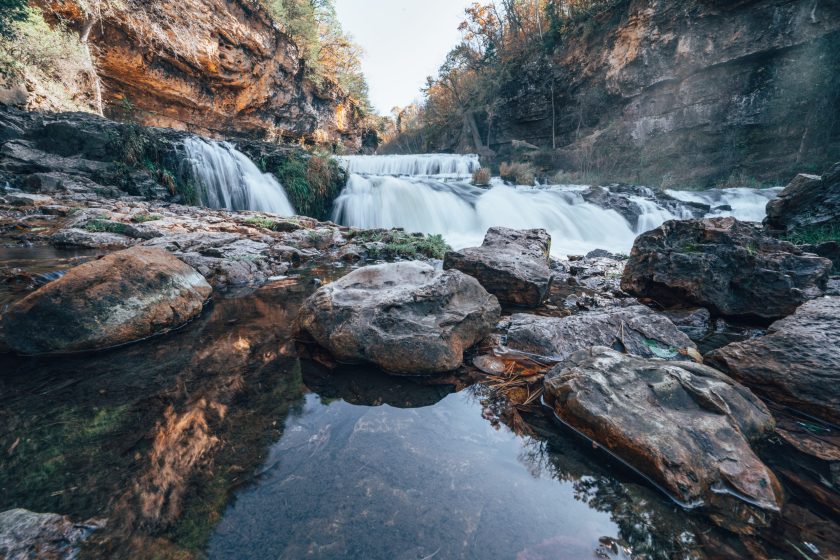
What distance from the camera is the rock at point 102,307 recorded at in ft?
7.11

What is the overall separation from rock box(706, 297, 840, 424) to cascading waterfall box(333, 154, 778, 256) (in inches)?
307

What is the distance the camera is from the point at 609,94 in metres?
19.9

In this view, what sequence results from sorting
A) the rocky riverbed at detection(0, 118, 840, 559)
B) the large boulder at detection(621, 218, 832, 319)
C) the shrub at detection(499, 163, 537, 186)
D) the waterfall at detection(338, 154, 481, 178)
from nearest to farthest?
the rocky riverbed at detection(0, 118, 840, 559)
the large boulder at detection(621, 218, 832, 319)
the shrub at detection(499, 163, 537, 186)
the waterfall at detection(338, 154, 481, 178)

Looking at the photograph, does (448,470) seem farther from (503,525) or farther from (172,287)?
(172,287)

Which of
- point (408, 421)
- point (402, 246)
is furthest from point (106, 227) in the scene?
point (408, 421)

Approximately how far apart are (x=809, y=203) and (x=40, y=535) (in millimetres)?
10149

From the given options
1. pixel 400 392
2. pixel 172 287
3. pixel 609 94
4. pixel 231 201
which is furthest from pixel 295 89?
pixel 400 392

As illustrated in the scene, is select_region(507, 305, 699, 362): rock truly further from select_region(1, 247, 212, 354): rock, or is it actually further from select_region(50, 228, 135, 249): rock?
select_region(50, 228, 135, 249): rock

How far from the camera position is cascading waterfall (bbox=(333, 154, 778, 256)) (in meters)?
11.1

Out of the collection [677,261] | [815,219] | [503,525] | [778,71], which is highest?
[778,71]

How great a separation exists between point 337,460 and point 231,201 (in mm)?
11598

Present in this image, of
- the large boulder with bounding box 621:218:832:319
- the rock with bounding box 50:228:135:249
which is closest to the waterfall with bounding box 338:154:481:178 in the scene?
the rock with bounding box 50:228:135:249

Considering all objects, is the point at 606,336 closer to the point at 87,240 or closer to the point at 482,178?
the point at 87,240

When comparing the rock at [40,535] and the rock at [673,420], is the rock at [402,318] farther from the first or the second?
the rock at [40,535]
